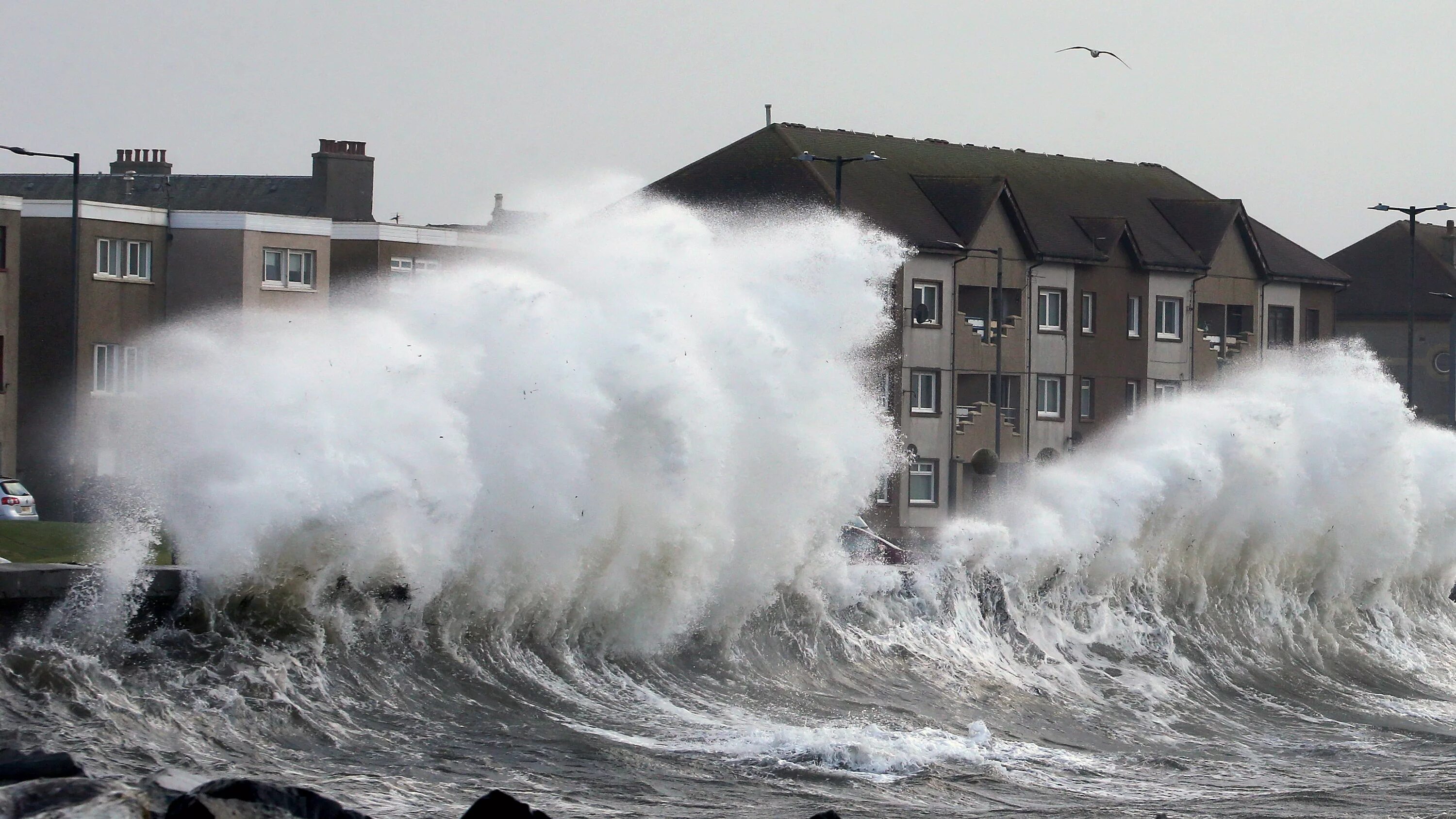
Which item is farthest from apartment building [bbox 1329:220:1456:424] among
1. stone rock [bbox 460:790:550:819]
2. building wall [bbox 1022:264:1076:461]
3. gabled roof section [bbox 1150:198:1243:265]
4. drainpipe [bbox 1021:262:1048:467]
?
stone rock [bbox 460:790:550:819]

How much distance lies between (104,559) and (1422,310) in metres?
72.6

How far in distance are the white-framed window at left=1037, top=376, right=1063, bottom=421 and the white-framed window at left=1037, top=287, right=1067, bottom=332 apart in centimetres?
137

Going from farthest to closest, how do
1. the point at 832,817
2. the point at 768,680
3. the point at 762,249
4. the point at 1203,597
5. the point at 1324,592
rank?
the point at 1324,592 < the point at 1203,597 < the point at 762,249 < the point at 768,680 < the point at 832,817

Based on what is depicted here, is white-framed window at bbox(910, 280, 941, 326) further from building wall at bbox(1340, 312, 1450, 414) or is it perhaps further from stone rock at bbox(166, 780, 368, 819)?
stone rock at bbox(166, 780, 368, 819)

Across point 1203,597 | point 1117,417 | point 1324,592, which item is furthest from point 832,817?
point 1117,417

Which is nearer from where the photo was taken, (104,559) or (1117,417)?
(104,559)

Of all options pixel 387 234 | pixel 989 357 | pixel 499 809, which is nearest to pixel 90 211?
pixel 387 234

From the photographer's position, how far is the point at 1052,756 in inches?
691

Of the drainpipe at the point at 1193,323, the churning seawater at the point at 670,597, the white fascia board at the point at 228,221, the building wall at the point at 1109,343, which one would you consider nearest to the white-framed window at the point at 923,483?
the building wall at the point at 1109,343

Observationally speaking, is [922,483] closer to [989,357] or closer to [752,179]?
[989,357]

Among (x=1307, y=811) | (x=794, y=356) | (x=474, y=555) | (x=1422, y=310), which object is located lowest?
(x=1307, y=811)

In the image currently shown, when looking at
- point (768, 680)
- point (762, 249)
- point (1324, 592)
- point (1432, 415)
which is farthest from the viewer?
point (1432, 415)

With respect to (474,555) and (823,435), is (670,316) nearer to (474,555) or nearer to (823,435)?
(823,435)

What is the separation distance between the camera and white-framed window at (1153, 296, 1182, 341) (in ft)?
189
